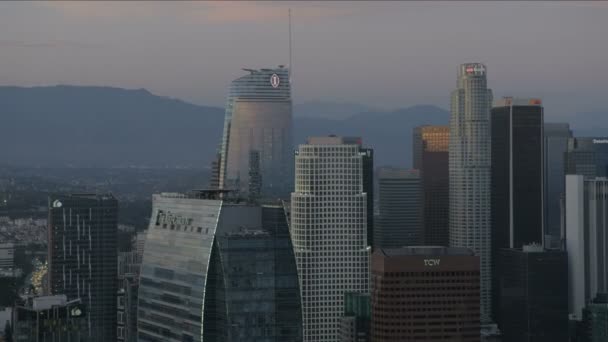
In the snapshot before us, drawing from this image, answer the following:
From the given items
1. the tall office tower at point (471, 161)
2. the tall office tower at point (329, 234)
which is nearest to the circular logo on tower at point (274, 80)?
the tall office tower at point (471, 161)

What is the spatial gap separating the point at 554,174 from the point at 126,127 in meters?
41.4

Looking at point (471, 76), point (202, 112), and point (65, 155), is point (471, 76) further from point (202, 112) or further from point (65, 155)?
point (65, 155)

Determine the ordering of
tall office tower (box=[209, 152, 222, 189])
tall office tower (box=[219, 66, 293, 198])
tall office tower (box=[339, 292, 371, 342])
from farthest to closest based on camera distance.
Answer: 1. tall office tower (box=[219, 66, 293, 198])
2. tall office tower (box=[209, 152, 222, 189])
3. tall office tower (box=[339, 292, 371, 342])

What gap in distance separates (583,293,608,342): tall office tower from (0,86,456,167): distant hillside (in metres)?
30.3

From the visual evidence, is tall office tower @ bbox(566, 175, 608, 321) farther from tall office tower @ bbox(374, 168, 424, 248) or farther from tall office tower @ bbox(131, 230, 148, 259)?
tall office tower @ bbox(131, 230, 148, 259)

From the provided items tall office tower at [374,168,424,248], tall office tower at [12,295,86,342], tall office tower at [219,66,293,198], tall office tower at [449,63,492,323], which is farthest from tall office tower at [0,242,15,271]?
tall office tower at [12,295,86,342]

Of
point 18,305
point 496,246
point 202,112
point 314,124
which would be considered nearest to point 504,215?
point 496,246

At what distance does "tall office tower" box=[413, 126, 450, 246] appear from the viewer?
364ft

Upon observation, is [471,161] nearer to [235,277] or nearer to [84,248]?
[84,248]

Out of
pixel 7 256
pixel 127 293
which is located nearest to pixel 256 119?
pixel 7 256

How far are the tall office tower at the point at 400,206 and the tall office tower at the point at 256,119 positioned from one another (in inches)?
388

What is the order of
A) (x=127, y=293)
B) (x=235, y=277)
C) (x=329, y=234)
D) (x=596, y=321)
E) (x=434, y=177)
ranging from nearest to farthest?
1. (x=235, y=277)
2. (x=127, y=293)
3. (x=329, y=234)
4. (x=596, y=321)
5. (x=434, y=177)

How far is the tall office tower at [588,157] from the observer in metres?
114

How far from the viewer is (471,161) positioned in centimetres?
11238
